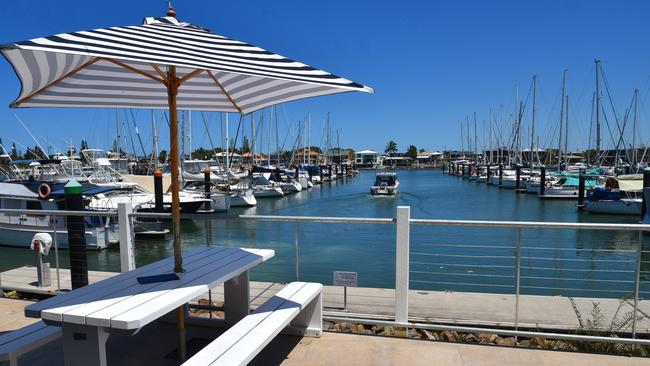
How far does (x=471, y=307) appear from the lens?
15.6 ft

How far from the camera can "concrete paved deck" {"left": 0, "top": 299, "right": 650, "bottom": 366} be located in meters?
3.31

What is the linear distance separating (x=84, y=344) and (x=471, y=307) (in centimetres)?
389

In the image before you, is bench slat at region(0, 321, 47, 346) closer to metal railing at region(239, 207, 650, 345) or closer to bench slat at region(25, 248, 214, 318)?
bench slat at region(25, 248, 214, 318)

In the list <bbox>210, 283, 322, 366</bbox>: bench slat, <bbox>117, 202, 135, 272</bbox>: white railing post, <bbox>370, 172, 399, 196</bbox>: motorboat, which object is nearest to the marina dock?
<bbox>210, 283, 322, 366</bbox>: bench slat

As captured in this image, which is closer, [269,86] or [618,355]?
[618,355]

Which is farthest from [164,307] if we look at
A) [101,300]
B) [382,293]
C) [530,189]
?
[530,189]

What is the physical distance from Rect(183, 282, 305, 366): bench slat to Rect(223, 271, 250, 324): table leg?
0.43m

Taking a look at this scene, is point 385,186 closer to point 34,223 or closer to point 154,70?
point 34,223

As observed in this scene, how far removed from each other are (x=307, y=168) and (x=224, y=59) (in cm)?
5808

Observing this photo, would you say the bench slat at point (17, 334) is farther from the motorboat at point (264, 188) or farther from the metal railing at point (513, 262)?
the motorboat at point (264, 188)

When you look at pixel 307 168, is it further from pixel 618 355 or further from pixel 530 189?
pixel 618 355

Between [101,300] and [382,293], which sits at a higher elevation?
[101,300]

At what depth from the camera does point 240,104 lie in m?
4.56

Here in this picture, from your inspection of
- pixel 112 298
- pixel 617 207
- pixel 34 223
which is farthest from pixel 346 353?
pixel 617 207
